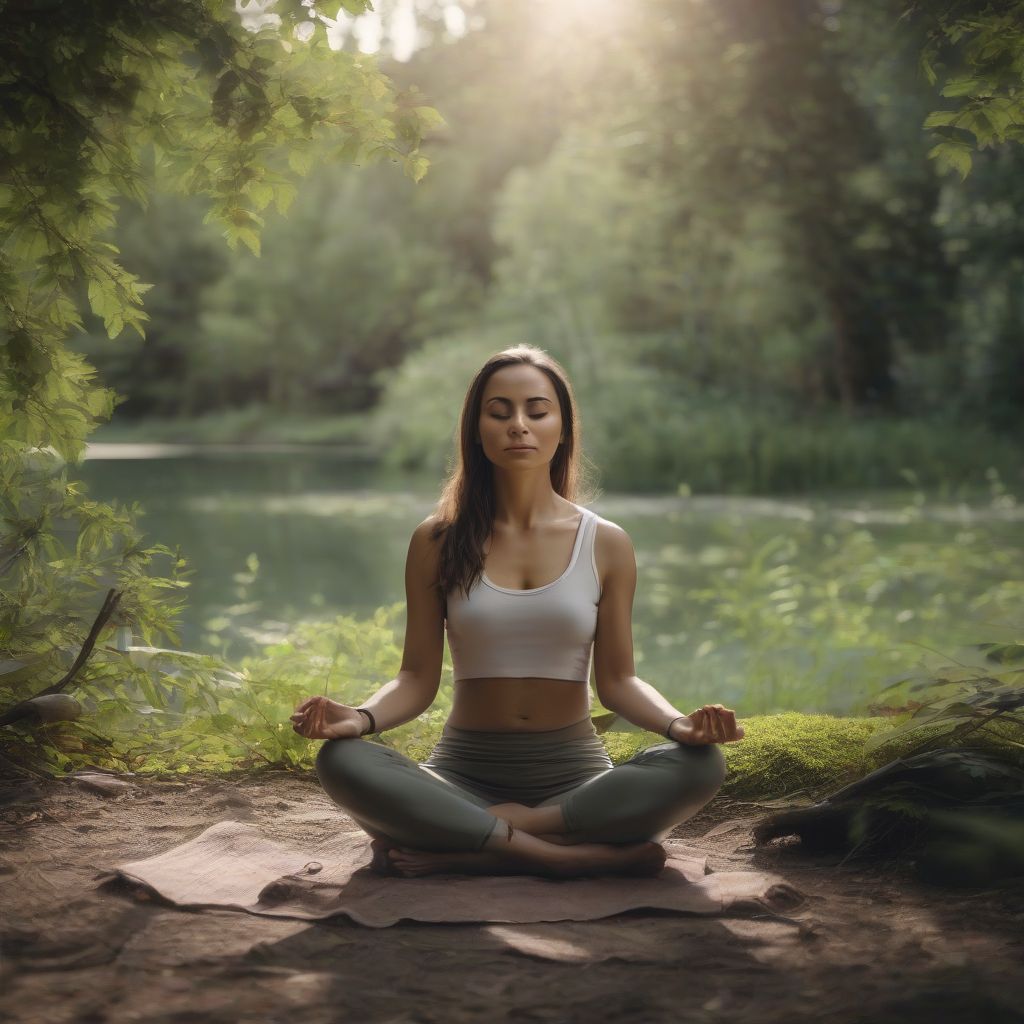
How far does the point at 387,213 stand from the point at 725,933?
123 ft

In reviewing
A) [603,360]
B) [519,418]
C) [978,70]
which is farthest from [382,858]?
[603,360]

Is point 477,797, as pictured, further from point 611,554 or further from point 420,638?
point 611,554

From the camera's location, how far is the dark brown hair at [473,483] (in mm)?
3738

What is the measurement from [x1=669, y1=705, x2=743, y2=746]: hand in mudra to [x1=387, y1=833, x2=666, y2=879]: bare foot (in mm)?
327

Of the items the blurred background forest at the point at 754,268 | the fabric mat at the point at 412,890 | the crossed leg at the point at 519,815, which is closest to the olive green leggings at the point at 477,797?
the crossed leg at the point at 519,815

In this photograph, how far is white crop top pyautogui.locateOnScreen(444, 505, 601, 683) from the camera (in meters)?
3.63

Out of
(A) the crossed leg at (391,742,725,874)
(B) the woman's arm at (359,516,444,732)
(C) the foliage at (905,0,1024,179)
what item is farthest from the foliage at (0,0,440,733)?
(A) the crossed leg at (391,742,725,874)

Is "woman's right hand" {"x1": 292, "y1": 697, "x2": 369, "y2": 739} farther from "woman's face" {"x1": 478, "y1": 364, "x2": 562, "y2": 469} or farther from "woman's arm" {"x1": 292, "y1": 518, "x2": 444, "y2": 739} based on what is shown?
"woman's face" {"x1": 478, "y1": 364, "x2": 562, "y2": 469}

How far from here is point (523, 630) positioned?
3.63m

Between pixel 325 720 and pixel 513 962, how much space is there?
90cm

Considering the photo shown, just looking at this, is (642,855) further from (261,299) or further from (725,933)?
(261,299)

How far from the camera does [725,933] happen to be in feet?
9.78

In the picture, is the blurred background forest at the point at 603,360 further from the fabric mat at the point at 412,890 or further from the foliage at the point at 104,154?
the fabric mat at the point at 412,890

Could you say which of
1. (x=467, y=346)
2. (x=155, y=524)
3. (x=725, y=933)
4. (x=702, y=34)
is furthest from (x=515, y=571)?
(x=467, y=346)
